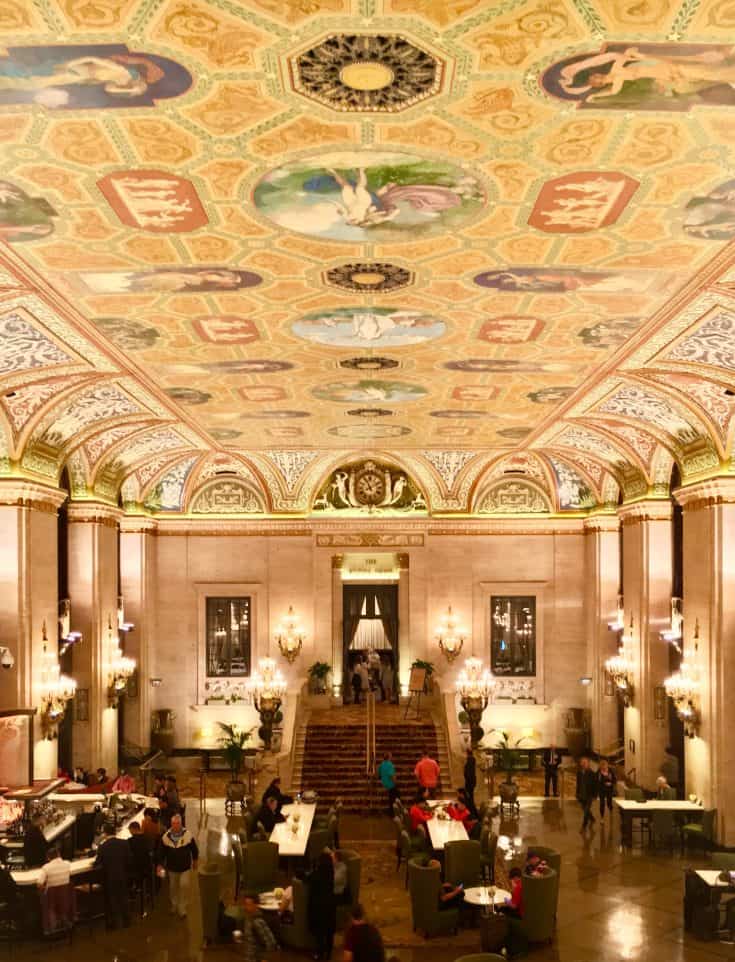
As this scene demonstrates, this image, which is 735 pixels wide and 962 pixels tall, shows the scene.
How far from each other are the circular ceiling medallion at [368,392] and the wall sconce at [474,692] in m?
9.47

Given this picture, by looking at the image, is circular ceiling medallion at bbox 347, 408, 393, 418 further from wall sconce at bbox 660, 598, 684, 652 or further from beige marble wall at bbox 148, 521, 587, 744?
beige marble wall at bbox 148, 521, 587, 744

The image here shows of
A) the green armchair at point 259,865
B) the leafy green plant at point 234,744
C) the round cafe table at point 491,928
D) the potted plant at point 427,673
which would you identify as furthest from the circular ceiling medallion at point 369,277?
the potted plant at point 427,673

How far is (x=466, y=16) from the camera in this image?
5277 mm

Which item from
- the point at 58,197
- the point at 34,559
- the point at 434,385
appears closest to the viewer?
the point at 58,197

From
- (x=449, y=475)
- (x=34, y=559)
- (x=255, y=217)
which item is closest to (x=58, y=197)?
(x=255, y=217)

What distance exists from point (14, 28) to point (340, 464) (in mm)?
22489

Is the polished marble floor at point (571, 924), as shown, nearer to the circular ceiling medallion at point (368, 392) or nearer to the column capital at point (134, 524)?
the circular ceiling medallion at point (368, 392)

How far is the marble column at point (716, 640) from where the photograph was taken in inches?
662

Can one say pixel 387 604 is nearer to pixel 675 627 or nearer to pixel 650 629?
pixel 650 629

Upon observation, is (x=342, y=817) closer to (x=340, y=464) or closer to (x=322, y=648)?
(x=322, y=648)

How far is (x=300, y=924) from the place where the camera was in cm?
1262

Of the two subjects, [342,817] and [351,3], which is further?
[342,817]

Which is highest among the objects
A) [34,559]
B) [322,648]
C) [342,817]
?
[34,559]

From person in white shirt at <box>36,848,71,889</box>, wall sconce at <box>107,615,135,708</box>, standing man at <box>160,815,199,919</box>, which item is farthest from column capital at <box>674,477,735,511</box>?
wall sconce at <box>107,615,135,708</box>
